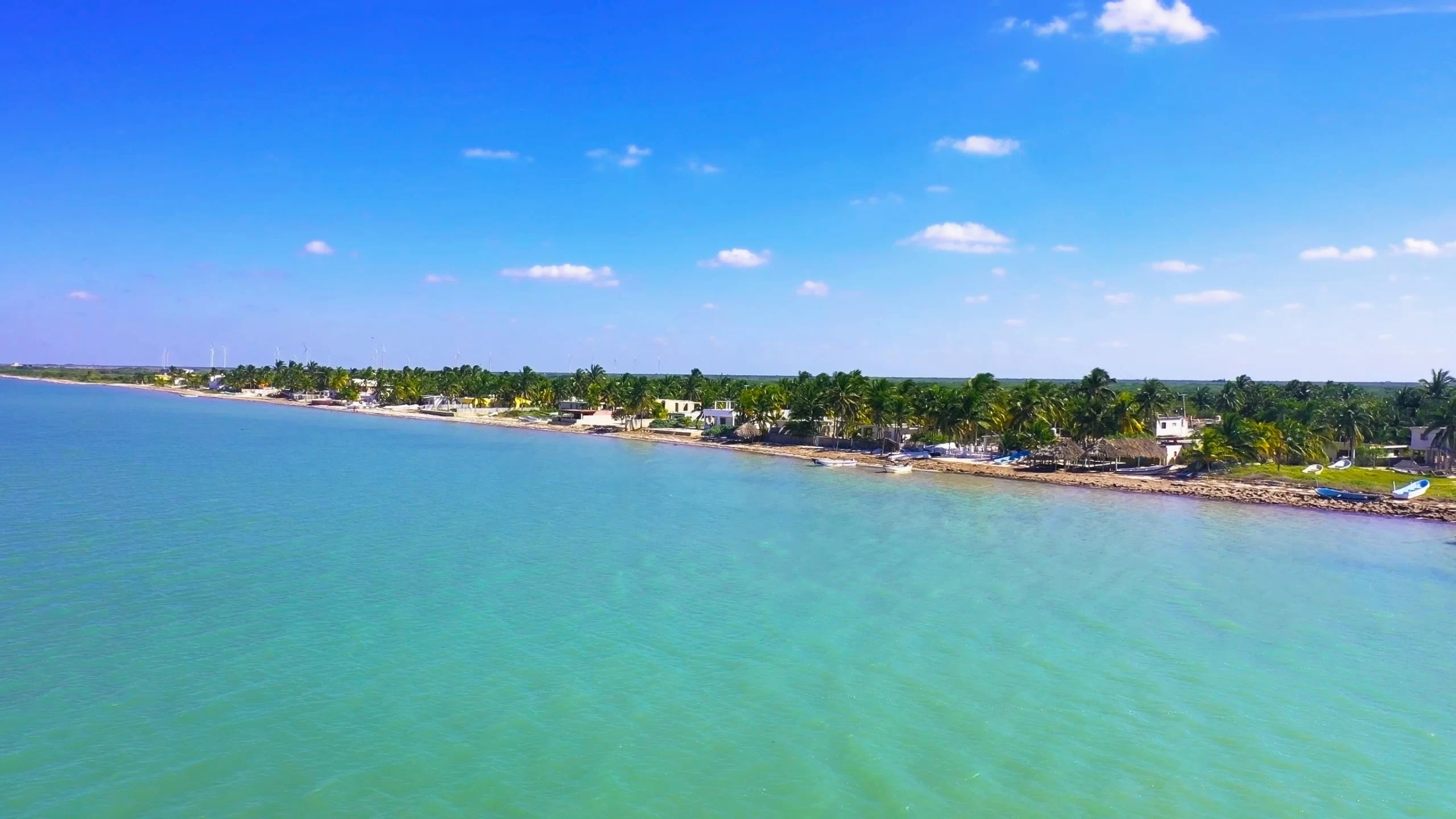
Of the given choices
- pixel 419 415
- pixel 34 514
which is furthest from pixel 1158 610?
pixel 419 415

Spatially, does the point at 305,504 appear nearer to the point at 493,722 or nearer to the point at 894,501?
the point at 493,722

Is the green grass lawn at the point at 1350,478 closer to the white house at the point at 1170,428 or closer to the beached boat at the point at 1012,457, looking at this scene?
the white house at the point at 1170,428

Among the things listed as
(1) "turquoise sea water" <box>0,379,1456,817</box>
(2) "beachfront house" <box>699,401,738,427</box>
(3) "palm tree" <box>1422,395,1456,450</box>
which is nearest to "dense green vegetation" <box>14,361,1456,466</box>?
(3) "palm tree" <box>1422,395,1456,450</box>

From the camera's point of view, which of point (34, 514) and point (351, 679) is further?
point (34, 514)

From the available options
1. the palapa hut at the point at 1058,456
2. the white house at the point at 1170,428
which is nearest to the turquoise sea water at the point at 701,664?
the palapa hut at the point at 1058,456

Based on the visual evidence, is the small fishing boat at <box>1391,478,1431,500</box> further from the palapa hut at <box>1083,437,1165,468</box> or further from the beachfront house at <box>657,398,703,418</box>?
the beachfront house at <box>657,398,703,418</box>

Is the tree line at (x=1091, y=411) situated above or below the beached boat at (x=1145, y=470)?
above
